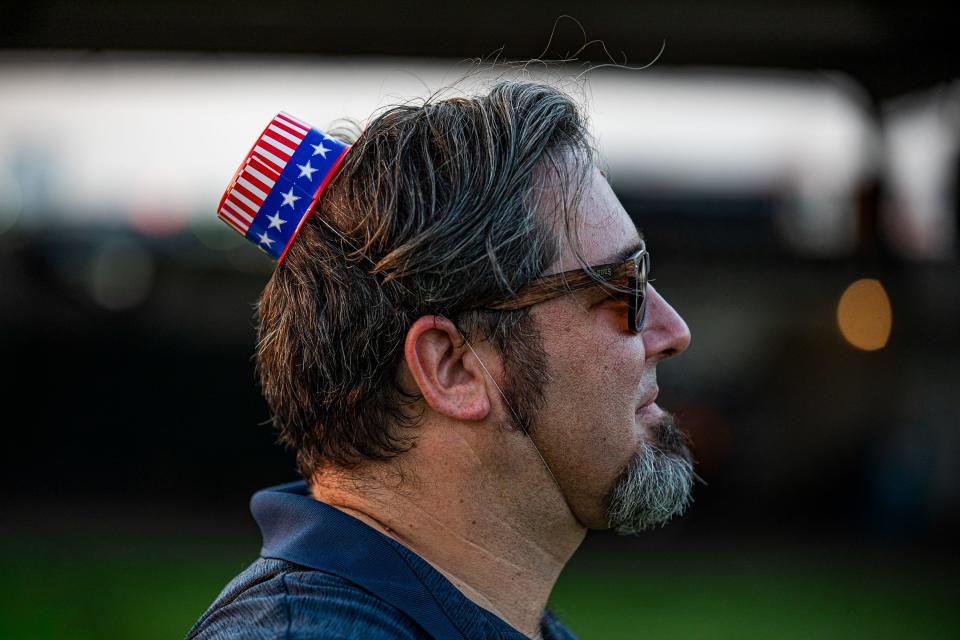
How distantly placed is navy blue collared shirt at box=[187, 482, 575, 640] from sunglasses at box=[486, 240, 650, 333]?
20.0 inches

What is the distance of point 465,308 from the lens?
1841 mm

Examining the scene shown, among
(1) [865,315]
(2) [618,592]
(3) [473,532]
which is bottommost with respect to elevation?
(2) [618,592]

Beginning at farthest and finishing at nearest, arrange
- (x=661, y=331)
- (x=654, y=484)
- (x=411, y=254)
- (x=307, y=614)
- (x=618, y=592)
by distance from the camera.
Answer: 1. (x=618, y=592)
2. (x=661, y=331)
3. (x=654, y=484)
4. (x=411, y=254)
5. (x=307, y=614)

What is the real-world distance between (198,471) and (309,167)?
48.7 ft

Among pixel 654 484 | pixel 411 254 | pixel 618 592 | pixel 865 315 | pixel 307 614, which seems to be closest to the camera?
pixel 307 614

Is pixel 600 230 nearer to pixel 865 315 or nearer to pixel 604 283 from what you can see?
pixel 604 283

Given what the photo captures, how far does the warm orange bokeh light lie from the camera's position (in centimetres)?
1420

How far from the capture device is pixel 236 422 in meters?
16.3

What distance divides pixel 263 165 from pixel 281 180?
57 millimetres

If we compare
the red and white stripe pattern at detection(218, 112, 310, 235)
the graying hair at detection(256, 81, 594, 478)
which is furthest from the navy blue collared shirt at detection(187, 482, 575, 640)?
the red and white stripe pattern at detection(218, 112, 310, 235)

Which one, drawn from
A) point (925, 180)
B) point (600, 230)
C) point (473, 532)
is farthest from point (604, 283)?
point (925, 180)

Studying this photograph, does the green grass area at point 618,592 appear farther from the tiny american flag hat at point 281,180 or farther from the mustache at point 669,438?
the tiny american flag hat at point 281,180

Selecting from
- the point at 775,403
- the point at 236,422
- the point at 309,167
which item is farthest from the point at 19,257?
the point at 309,167

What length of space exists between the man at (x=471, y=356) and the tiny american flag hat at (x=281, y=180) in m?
0.01
